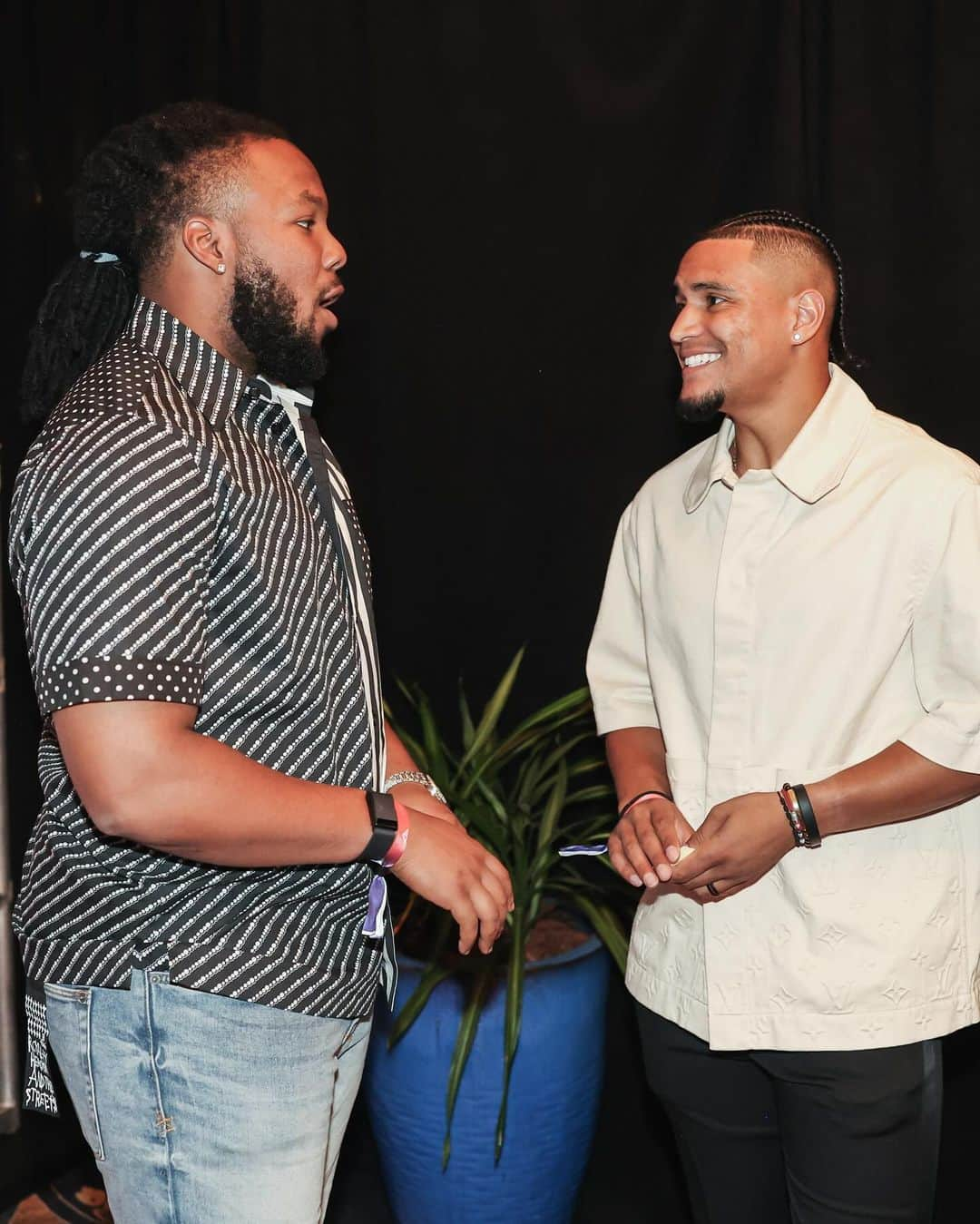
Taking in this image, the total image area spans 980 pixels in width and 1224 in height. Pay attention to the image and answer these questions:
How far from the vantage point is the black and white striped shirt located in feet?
3.98

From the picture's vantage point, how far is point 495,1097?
244cm

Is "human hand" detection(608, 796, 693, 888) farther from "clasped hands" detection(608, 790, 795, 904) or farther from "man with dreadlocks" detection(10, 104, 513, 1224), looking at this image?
"man with dreadlocks" detection(10, 104, 513, 1224)

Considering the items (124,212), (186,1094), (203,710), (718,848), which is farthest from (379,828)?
(124,212)

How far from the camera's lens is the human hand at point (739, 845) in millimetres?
1665

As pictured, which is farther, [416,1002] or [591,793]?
[591,793]

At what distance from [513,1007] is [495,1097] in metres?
0.22

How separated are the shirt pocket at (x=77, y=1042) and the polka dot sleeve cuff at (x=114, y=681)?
1.12 ft

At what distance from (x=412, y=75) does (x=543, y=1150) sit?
7.32 ft

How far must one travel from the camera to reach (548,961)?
249 cm

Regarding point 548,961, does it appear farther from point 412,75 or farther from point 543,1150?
point 412,75

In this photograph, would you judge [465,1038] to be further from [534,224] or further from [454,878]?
[534,224]

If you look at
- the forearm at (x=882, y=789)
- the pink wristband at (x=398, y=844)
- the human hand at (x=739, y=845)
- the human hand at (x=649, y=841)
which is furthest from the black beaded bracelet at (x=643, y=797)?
the pink wristband at (x=398, y=844)

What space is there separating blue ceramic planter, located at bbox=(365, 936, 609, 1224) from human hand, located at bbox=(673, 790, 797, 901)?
2.84 ft

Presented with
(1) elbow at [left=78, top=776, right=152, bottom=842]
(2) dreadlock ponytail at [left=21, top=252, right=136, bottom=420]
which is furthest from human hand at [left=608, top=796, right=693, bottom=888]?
(2) dreadlock ponytail at [left=21, top=252, right=136, bottom=420]
